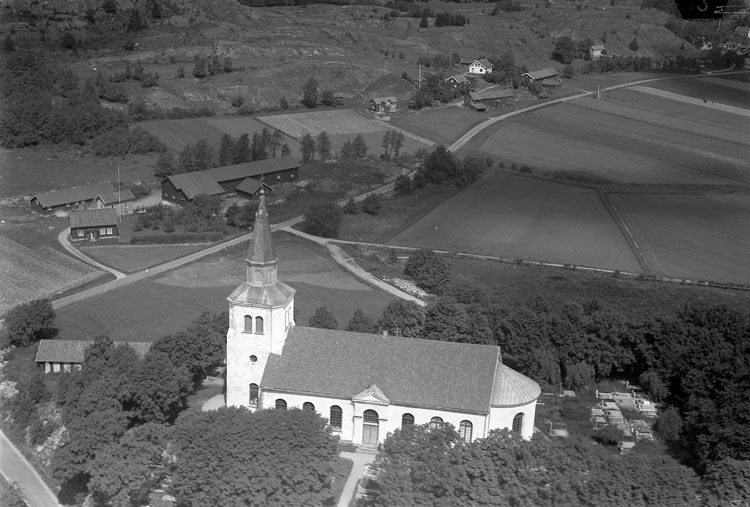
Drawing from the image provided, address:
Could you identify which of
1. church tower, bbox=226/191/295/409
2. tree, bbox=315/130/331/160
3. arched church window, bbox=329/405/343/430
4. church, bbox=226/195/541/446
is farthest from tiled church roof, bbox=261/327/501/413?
tree, bbox=315/130/331/160

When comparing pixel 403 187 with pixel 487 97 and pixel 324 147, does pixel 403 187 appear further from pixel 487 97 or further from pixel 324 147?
pixel 487 97

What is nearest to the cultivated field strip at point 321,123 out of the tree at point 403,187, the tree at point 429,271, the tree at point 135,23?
the tree at point 403,187

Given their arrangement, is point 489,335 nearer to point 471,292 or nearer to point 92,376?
point 471,292

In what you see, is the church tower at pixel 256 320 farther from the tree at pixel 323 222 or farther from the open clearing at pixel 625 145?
the open clearing at pixel 625 145

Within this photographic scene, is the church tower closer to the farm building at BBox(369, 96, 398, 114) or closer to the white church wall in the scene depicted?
the white church wall

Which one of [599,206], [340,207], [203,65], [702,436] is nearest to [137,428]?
[702,436]

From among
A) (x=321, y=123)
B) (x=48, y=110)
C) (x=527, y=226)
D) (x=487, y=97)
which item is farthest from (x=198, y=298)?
(x=487, y=97)
